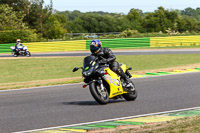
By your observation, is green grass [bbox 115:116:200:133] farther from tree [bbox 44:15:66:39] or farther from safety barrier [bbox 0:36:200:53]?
tree [bbox 44:15:66:39]

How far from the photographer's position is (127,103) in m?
9.96

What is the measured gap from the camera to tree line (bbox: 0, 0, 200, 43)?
62878mm

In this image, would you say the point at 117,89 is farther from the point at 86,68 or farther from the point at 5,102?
the point at 5,102

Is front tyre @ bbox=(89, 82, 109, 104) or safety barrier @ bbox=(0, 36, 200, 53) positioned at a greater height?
front tyre @ bbox=(89, 82, 109, 104)

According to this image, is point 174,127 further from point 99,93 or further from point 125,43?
point 125,43

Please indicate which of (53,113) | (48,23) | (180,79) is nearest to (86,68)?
(53,113)

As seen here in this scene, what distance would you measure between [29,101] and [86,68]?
2.32 m

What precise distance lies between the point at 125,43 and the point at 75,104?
3230 cm

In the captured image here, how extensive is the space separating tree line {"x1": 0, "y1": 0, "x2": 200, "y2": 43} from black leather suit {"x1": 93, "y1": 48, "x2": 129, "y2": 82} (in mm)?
39835

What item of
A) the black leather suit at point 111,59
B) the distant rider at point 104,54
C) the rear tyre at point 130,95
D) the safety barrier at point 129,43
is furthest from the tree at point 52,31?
the distant rider at point 104,54

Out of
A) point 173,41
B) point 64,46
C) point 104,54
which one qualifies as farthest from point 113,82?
point 173,41

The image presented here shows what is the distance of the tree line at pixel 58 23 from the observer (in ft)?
206

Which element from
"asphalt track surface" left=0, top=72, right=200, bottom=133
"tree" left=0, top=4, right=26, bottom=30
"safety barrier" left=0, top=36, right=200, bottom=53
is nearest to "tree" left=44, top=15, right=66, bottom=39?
"tree" left=0, top=4, right=26, bottom=30

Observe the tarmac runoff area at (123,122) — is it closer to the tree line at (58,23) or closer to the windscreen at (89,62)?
the windscreen at (89,62)
